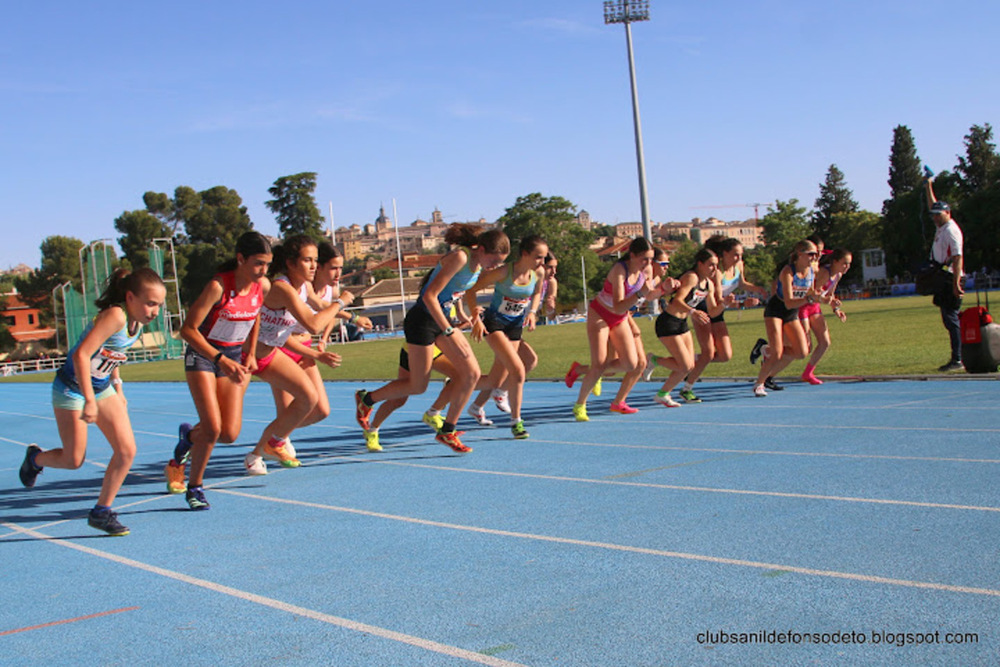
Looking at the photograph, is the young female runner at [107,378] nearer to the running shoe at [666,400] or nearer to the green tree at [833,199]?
the running shoe at [666,400]

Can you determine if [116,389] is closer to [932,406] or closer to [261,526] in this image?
[261,526]

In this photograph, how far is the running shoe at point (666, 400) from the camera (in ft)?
35.5

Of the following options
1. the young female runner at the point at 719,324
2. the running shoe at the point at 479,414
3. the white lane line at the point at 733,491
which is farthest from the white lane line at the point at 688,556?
the young female runner at the point at 719,324

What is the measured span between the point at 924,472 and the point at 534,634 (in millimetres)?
3567

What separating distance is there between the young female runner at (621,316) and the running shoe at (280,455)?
330 centimetres

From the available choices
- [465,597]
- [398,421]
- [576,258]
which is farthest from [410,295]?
[465,597]

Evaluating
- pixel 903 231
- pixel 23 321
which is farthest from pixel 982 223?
pixel 23 321

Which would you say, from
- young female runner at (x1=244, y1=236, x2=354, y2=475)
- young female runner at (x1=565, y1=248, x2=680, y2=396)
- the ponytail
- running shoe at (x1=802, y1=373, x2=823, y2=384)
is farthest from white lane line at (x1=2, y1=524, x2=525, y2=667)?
running shoe at (x1=802, y1=373, x2=823, y2=384)

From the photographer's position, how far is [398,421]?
11789 millimetres

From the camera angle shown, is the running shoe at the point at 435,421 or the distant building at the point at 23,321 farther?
the distant building at the point at 23,321

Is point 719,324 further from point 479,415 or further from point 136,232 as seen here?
point 136,232

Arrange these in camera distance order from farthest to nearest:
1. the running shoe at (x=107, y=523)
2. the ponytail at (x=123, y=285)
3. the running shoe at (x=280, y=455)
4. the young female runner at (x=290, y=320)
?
the running shoe at (x=280, y=455) → the young female runner at (x=290, y=320) → the running shoe at (x=107, y=523) → the ponytail at (x=123, y=285)

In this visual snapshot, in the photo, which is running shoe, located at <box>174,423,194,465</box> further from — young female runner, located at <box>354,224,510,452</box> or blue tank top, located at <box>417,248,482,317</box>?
blue tank top, located at <box>417,248,482,317</box>

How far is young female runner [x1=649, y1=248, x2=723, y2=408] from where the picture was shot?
35.0ft
